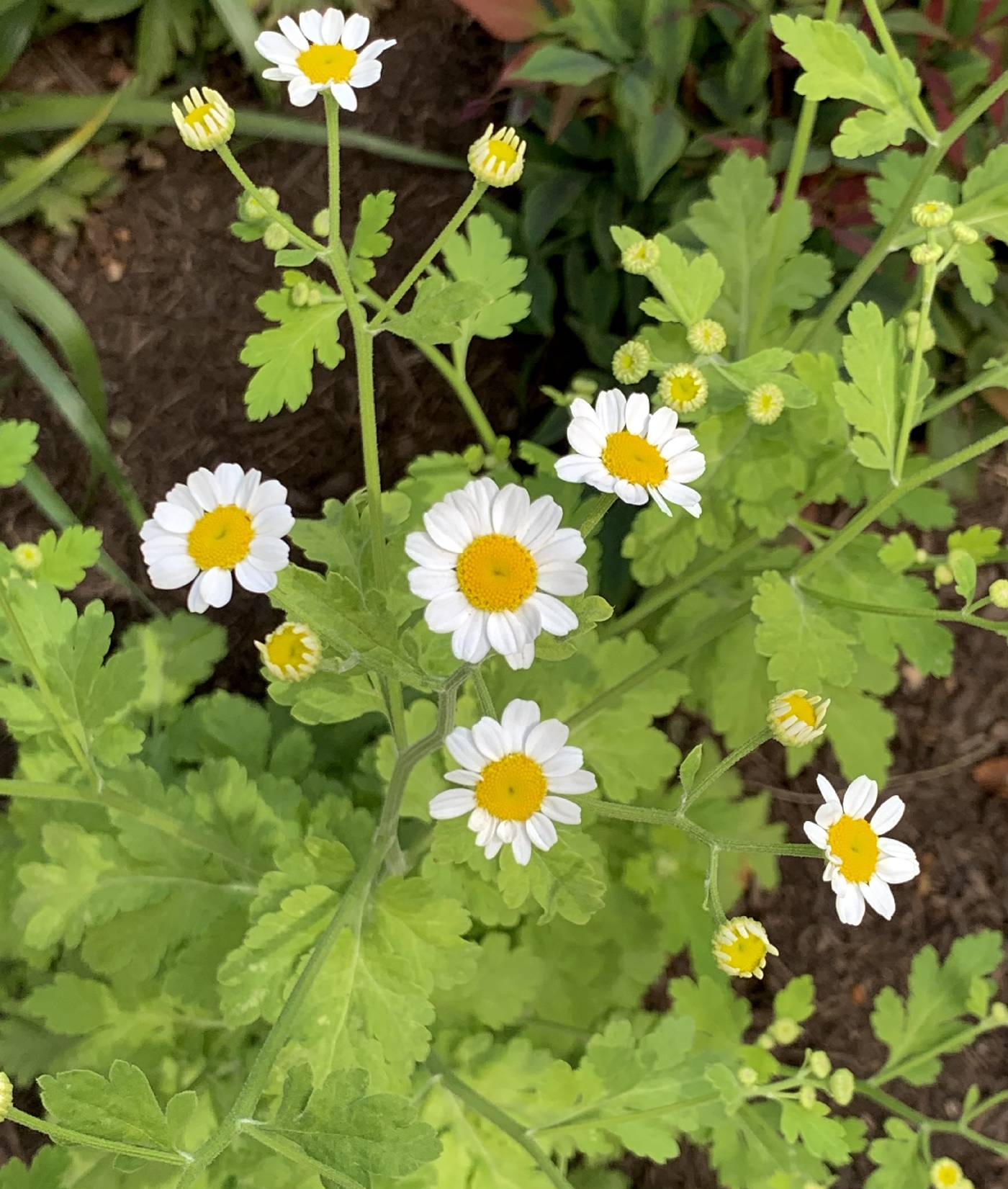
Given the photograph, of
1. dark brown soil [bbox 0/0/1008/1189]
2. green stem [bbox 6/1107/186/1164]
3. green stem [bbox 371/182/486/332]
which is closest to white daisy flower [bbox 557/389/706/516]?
green stem [bbox 371/182/486/332]

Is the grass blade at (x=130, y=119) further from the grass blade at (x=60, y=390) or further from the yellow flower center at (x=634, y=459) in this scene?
the yellow flower center at (x=634, y=459)

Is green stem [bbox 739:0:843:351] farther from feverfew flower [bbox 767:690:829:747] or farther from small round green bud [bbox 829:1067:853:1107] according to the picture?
small round green bud [bbox 829:1067:853:1107]

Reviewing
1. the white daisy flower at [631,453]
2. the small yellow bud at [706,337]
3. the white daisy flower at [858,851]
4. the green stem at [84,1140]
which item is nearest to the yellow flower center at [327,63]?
the white daisy flower at [631,453]

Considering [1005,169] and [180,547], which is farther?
[1005,169]

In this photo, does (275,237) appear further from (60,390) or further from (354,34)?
(60,390)

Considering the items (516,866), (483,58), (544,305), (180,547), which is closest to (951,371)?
(544,305)

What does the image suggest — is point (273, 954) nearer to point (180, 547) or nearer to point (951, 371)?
point (180, 547)

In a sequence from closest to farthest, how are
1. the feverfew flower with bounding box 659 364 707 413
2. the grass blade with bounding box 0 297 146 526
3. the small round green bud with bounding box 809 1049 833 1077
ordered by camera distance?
the feverfew flower with bounding box 659 364 707 413 → the small round green bud with bounding box 809 1049 833 1077 → the grass blade with bounding box 0 297 146 526
